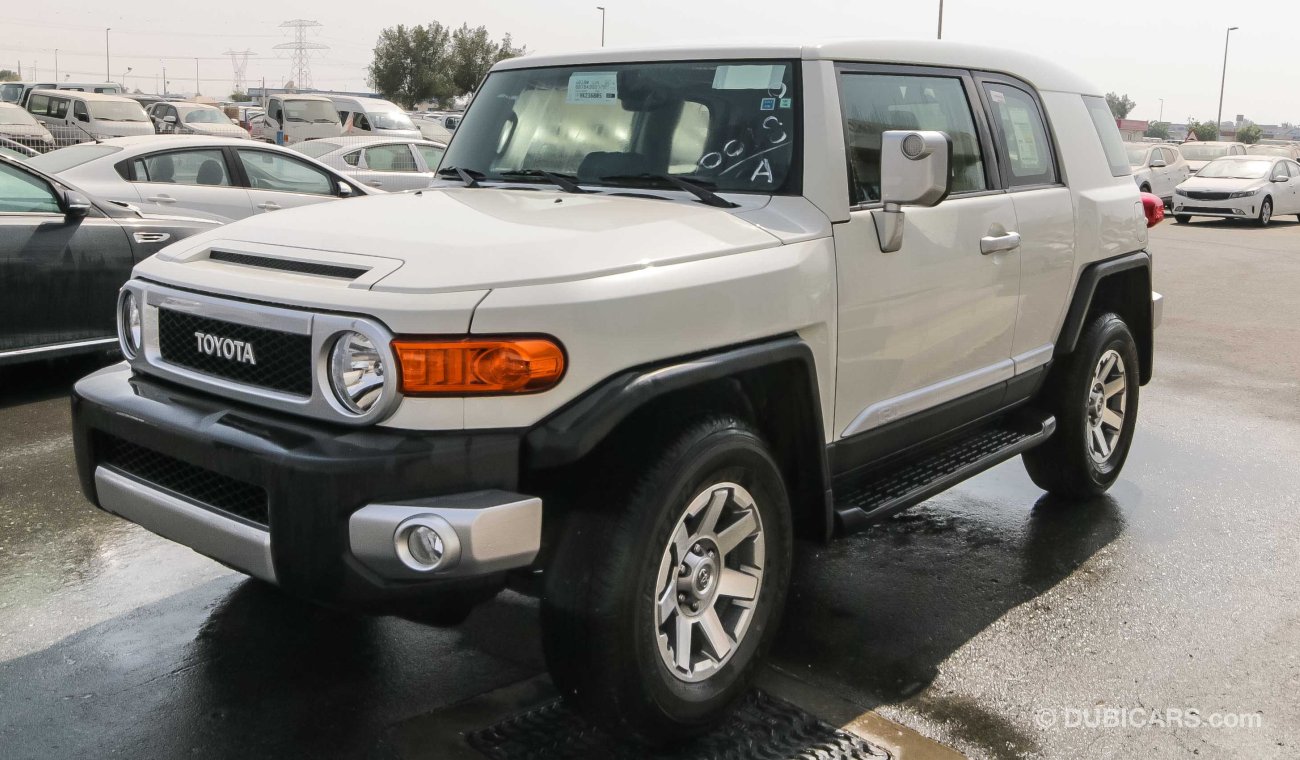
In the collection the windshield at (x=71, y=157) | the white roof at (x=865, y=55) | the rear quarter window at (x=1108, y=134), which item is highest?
the white roof at (x=865, y=55)

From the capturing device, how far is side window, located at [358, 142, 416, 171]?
631 inches

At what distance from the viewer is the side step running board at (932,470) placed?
390cm

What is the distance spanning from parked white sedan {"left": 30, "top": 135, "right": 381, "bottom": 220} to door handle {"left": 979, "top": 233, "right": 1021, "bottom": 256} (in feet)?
24.6

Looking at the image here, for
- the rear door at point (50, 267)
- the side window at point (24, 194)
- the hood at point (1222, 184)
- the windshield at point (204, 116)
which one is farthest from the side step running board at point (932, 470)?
the windshield at point (204, 116)

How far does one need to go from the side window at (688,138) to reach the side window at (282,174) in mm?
7709

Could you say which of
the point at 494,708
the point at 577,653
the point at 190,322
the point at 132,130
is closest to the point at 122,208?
the point at 190,322

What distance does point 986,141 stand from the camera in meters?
4.66

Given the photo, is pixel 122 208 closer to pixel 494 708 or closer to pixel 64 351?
pixel 64 351

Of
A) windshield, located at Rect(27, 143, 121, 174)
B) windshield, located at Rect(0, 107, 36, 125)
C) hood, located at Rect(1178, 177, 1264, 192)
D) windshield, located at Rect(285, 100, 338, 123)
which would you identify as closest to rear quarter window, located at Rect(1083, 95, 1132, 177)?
windshield, located at Rect(27, 143, 121, 174)

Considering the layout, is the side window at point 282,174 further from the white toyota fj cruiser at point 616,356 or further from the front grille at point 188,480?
the front grille at point 188,480

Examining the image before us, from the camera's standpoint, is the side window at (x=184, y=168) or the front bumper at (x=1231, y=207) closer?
the side window at (x=184, y=168)

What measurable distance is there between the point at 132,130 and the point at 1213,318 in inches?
945

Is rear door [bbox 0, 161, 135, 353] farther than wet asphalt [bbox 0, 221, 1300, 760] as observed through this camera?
Yes

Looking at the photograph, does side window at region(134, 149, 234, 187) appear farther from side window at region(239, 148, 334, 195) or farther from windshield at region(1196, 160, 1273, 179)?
windshield at region(1196, 160, 1273, 179)
